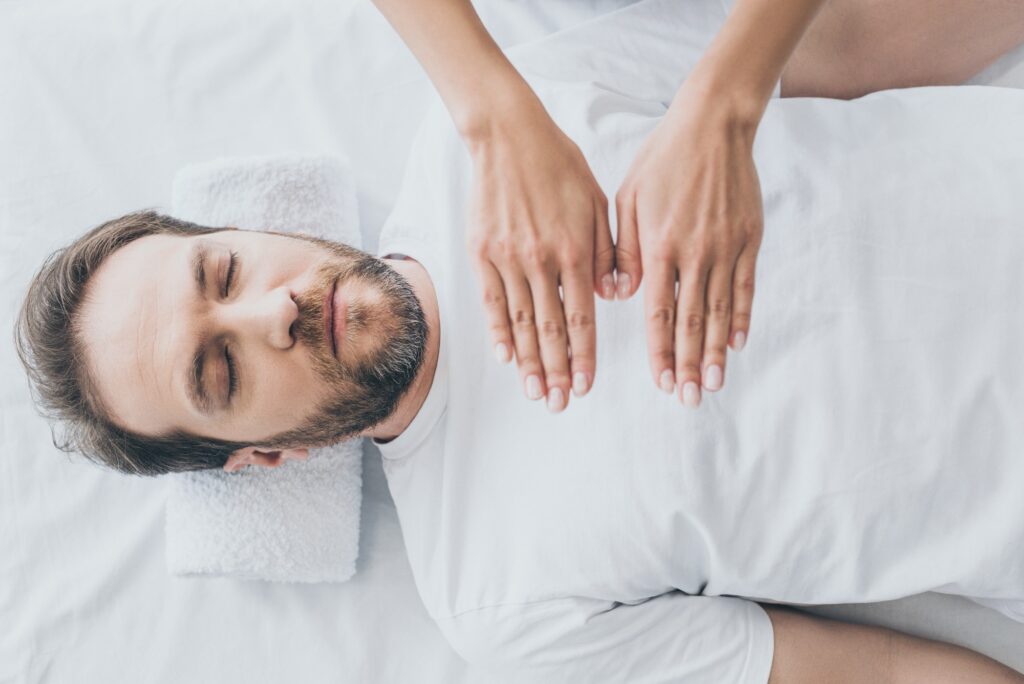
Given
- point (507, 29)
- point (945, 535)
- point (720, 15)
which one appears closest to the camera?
point (945, 535)

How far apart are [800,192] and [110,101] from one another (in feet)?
3.54

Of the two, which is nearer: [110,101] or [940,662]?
[940,662]

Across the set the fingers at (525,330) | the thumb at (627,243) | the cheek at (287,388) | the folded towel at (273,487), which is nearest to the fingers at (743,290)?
the thumb at (627,243)

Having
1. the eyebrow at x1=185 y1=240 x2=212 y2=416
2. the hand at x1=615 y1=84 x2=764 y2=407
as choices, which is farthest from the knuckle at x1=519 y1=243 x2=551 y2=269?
the eyebrow at x1=185 y1=240 x2=212 y2=416

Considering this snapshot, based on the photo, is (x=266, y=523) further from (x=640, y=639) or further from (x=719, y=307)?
(x=719, y=307)

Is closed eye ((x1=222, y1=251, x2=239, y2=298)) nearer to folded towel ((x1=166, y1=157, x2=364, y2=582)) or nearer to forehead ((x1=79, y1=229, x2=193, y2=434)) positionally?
forehead ((x1=79, y1=229, x2=193, y2=434))

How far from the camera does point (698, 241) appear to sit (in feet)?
2.77

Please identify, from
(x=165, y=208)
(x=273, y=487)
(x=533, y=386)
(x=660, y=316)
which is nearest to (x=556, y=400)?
(x=533, y=386)

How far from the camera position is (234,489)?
1.16 meters

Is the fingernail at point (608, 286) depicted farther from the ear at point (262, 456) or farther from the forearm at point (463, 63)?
the ear at point (262, 456)

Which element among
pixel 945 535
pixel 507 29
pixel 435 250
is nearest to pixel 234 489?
pixel 435 250

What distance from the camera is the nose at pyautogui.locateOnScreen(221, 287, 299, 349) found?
989 mm

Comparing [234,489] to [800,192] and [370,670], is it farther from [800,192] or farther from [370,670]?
[800,192]

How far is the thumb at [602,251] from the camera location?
34.6 inches
